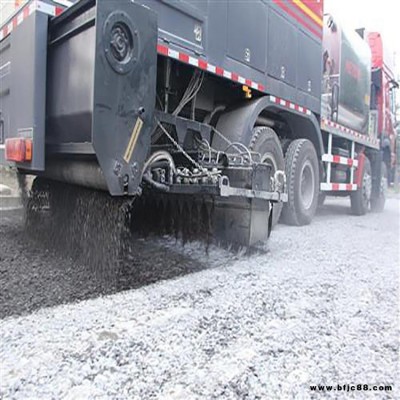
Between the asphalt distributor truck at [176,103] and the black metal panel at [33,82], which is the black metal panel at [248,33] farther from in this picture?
the black metal panel at [33,82]

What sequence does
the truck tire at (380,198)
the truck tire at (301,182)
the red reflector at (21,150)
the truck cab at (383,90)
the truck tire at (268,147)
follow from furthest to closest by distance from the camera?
the truck tire at (380,198)
the truck cab at (383,90)
the truck tire at (301,182)
the truck tire at (268,147)
the red reflector at (21,150)

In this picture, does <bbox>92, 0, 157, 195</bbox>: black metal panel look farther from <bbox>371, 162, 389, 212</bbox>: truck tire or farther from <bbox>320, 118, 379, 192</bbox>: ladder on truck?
<bbox>371, 162, 389, 212</bbox>: truck tire

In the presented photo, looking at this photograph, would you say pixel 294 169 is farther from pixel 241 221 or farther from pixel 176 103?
pixel 176 103

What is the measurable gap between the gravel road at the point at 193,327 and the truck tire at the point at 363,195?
4.31 meters

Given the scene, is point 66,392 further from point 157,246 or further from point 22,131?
point 157,246

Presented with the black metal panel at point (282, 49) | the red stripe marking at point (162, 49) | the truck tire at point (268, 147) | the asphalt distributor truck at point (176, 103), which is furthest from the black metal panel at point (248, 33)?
the red stripe marking at point (162, 49)

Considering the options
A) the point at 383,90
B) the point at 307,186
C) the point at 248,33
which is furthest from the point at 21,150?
the point at 383,90

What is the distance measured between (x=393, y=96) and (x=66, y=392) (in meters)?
10.0

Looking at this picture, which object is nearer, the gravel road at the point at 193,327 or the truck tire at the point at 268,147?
the gravel road at the point at 193,327

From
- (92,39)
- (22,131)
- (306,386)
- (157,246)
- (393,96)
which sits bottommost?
(306,386)

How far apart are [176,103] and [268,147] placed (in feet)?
4.38

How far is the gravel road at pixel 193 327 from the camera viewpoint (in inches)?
59.4

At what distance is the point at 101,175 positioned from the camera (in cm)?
236

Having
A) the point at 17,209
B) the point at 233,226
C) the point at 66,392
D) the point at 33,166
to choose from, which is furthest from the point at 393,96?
the point at 66,392
